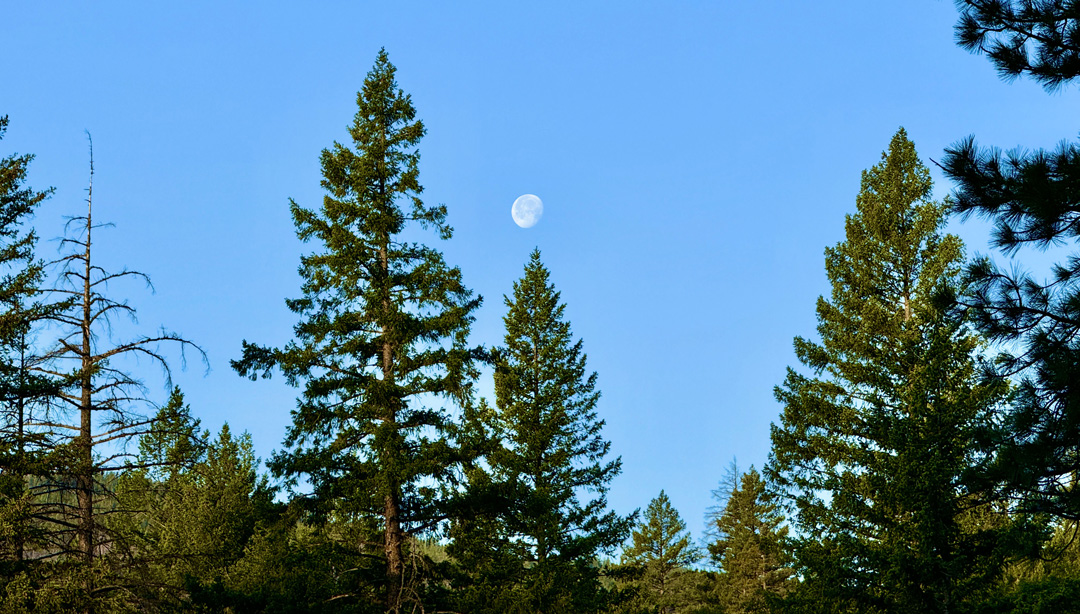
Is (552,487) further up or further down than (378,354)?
further down

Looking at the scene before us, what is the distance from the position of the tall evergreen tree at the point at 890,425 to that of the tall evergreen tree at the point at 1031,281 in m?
3.45

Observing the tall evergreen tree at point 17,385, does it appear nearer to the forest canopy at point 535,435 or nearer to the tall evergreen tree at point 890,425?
the forest canopy at point 535,435

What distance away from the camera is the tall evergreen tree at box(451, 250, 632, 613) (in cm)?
2562

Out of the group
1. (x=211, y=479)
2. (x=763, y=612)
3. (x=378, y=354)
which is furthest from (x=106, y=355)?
(x=763, y=612)

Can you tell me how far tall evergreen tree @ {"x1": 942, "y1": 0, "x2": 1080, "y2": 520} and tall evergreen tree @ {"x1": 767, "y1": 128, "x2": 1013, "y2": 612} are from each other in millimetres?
3448

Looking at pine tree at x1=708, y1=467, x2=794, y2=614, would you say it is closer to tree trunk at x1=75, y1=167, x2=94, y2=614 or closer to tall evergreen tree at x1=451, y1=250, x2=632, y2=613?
tall evergreen tree at x1=451, y1=250, x2=632, y2=613

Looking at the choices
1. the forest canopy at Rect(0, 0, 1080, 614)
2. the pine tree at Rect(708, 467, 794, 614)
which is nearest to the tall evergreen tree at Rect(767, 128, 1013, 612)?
the forest canopy at Rect(0, 0, 1080, 614)

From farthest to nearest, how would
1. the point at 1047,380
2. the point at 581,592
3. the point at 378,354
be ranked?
the point at 581,592, the point at 378,354, the point at 1047,380

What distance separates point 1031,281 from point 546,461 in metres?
19.6

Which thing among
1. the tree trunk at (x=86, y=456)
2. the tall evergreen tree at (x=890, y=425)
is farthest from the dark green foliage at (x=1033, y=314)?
the tree trunk at (x=86, y=456)

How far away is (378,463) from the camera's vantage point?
17.8m

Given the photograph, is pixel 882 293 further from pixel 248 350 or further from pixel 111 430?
pixel 111 430

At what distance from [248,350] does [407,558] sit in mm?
5447

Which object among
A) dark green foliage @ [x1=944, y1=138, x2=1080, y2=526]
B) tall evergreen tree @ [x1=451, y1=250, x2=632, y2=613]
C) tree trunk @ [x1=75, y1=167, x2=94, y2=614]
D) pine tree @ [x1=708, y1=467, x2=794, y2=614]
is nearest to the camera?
dark green foliage @ [x1=944, y1=138, x2=1080, y2=526]
